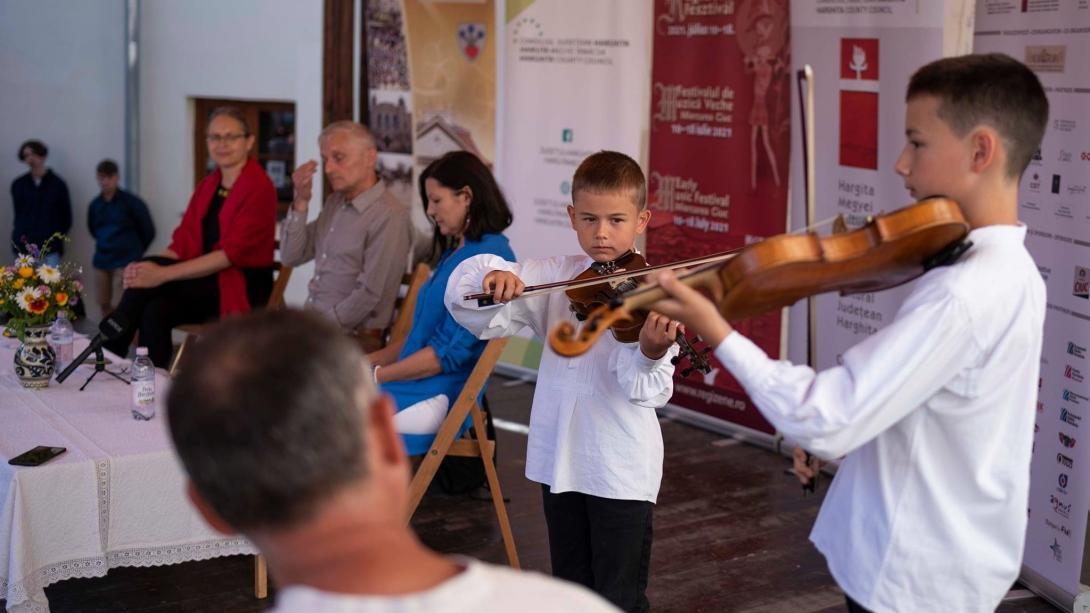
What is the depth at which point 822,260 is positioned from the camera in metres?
1.75

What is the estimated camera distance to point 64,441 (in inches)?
127

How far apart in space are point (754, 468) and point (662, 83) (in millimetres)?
1881

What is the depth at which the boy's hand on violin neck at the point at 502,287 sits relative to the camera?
251 centimetres

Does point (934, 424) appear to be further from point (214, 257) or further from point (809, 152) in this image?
point (214, 257)

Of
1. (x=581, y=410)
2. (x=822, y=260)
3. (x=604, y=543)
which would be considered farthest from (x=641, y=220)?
(x=822, y=260)

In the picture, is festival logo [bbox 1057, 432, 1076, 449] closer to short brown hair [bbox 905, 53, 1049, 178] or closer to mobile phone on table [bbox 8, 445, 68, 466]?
short brown hair [bbox 905, 53, 1049, 178]

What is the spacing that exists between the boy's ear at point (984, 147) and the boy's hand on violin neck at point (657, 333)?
2.37ft

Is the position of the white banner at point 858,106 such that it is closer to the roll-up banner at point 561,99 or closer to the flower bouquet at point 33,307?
the roll-up banner at point 561,99

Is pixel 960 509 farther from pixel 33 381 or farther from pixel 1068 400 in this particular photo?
pixel 33 381

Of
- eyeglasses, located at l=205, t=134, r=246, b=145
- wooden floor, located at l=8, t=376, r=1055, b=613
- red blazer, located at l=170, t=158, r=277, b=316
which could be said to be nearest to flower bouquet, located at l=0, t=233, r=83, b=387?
wooden floor, located at l=8, t=376, r=1055, b=613

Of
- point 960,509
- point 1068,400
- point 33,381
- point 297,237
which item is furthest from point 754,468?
point 960,509

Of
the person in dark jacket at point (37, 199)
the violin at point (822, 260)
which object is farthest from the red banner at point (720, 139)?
the person in dark jacket at point (37, 199)

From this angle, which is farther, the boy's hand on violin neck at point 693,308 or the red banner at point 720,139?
the red banner at point 720,139

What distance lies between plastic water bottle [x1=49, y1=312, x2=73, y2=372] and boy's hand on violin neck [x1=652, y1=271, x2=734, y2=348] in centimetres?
295
